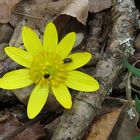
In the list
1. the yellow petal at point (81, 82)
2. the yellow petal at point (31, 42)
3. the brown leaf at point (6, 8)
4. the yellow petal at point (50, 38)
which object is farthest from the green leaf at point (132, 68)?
the brown leaf at point (6, 8)

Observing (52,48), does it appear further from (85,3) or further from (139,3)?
(139,3)

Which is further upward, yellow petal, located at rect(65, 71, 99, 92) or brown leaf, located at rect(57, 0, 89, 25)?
brown leaf, located at rect(57, 0, 89, 25)

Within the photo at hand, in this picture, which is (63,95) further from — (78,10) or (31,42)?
(78,10)

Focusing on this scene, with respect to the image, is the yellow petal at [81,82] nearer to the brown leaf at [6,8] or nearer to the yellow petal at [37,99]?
the yellow petal at [37,99]

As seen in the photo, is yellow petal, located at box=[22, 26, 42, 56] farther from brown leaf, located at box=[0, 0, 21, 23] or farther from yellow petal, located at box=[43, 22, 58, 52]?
brown leaf, located at box=[0, 0, 21, 23]

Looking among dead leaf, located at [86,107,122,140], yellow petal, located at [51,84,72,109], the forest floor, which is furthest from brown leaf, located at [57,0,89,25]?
dead leaf, located at [86,107,122,140]

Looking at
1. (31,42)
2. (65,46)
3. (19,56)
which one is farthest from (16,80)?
(65,46)

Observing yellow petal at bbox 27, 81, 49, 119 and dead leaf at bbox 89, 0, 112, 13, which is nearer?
yellow petal at bbox 27, 81, 49, 119
